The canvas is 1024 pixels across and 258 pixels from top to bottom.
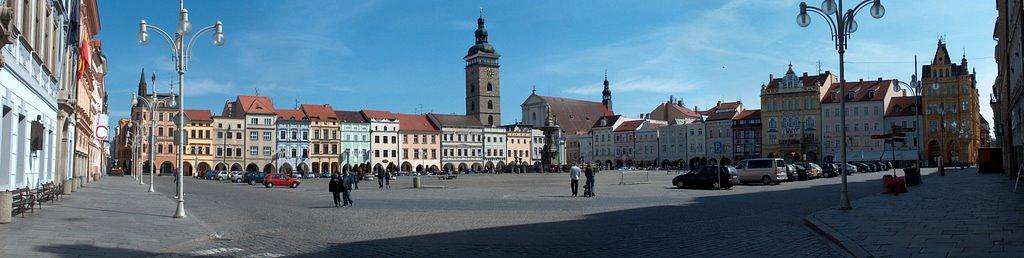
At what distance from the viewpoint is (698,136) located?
136875mm

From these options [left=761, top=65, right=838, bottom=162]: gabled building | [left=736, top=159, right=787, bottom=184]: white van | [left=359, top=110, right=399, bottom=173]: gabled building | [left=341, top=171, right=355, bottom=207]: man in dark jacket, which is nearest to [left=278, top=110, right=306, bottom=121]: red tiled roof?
[left=359, top=110, right=399, bottom=173]: gabled building

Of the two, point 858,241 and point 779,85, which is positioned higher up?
point 779,85

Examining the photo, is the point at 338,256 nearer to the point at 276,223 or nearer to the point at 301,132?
the point at 276,223

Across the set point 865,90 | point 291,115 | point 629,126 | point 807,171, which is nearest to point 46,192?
point 807,171

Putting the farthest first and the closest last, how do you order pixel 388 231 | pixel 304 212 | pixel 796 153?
pixel 796 153 → pixel 304 212 → pixel 388 231

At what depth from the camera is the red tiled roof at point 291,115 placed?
420 ft

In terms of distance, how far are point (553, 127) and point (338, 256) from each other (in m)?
82.1

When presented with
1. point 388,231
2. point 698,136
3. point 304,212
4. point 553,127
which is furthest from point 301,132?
point 388,231

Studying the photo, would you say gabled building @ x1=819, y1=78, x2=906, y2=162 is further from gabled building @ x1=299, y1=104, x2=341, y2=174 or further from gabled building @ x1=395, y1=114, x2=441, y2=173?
gabled building @ x1=299, y1=104, x2=341, y2=174

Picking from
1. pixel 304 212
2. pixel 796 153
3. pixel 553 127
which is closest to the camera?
pixel 304 212

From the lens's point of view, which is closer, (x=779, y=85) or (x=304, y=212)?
(x=304, y=212)

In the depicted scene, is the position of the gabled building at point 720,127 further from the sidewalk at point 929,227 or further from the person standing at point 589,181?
the sidewalk at point 929,227

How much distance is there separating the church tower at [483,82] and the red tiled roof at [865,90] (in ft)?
240

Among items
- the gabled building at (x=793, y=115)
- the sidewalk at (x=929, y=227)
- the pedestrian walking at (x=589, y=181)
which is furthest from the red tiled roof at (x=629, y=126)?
the sidewalk at (x=929, y=227)
